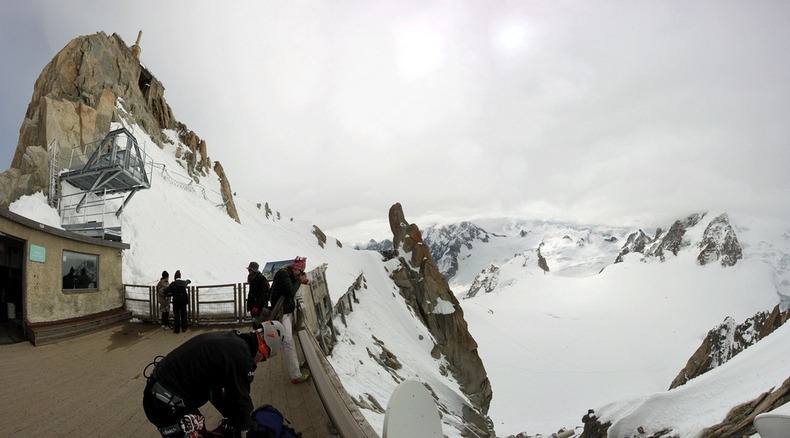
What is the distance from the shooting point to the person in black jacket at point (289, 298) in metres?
6.11

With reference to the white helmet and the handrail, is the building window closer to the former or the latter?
the handrail

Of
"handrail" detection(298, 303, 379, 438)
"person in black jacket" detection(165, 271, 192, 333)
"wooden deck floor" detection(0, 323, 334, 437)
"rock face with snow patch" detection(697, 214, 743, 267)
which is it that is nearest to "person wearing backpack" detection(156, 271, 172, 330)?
"person in black jacket" detection(165, 271, 192, 333)

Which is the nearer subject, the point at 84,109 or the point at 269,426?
A: the point at 269,426

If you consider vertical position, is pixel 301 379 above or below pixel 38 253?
below

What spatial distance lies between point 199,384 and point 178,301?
895 cm

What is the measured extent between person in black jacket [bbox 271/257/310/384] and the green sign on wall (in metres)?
7.62

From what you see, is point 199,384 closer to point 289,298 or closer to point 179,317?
point 289,298

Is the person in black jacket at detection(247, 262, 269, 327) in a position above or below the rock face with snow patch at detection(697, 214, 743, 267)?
above

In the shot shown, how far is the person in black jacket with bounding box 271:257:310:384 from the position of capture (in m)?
6.11

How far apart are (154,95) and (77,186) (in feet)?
92.2

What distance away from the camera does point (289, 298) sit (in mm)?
6922

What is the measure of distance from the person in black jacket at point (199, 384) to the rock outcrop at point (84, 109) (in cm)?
1816

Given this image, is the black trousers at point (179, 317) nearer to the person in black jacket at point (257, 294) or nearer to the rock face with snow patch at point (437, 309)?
the person in black jacket at point (257, 294)

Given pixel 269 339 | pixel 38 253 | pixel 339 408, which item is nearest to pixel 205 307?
pixel 38 253
